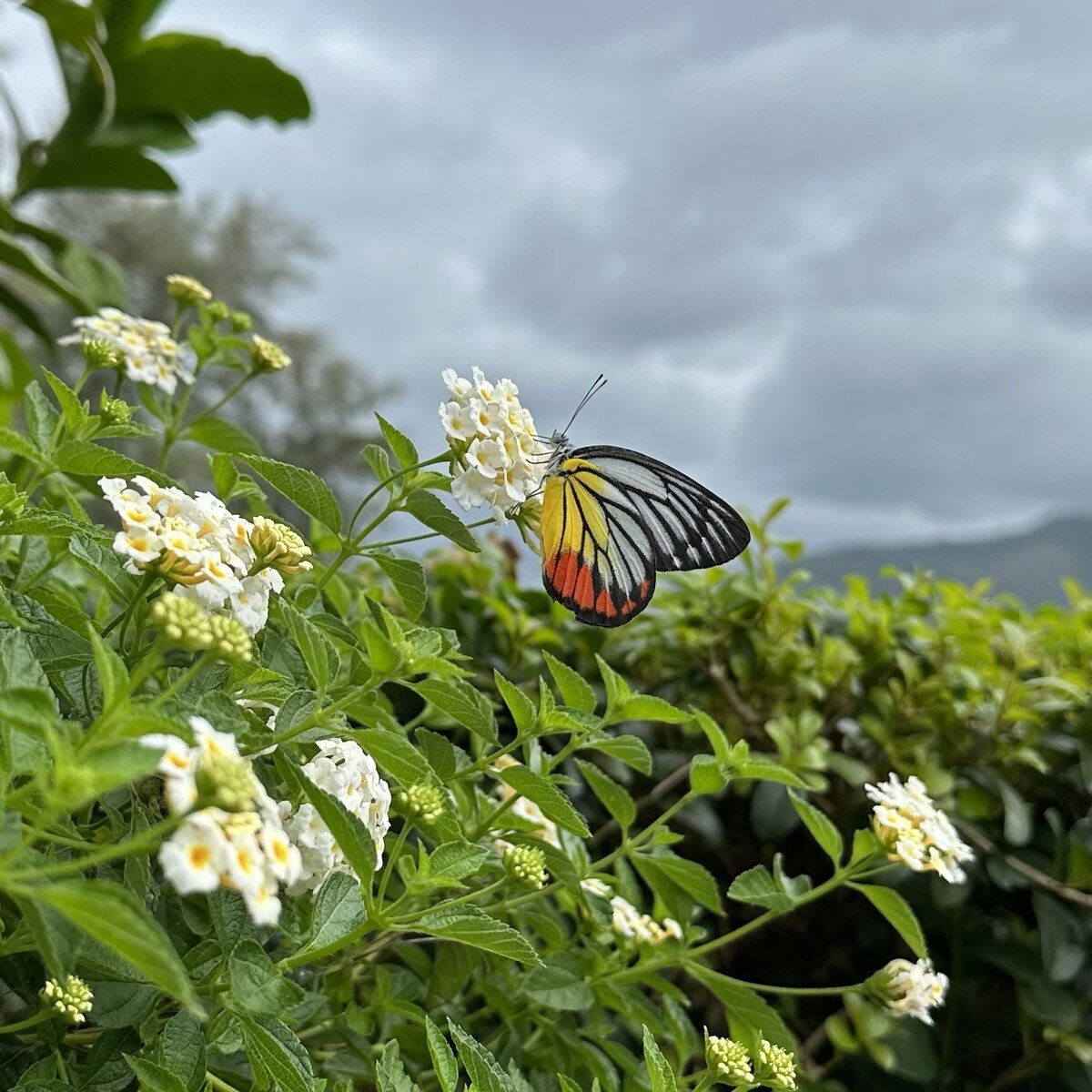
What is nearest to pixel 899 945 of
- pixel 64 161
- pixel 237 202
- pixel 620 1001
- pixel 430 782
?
pixel 620 1001

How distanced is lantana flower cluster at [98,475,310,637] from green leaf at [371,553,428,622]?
17 cm

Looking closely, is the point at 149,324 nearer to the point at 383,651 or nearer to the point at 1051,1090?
the point at 383,651

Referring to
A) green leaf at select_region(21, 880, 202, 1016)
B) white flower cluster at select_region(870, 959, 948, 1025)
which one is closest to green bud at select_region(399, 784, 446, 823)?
green leaf at select_region(21, 880, 202, 1016)

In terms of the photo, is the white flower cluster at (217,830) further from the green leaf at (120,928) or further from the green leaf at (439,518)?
the green leaf at (439,518)

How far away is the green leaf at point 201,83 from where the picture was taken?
297 centimetres

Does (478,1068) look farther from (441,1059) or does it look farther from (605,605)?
(605,605)

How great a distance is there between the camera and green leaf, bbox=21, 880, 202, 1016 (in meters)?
0.53

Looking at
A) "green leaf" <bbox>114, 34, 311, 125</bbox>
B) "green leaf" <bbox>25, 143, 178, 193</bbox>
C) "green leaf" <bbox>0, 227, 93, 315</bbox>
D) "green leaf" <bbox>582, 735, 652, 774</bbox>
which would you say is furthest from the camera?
"green leaf" <bbox>114, 34, 311, 125</bbox>

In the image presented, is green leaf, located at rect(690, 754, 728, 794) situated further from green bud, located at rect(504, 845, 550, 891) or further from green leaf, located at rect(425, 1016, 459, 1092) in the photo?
green leaf, located at rect(425, 1016, 459, 1092)

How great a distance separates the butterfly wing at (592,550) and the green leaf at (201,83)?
2062 mm

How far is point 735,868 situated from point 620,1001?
91 cm

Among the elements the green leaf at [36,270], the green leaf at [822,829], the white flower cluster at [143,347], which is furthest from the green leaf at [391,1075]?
the green leaf at [36,270]

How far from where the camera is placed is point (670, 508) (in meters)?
1.40

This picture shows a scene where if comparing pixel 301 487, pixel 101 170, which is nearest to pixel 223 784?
pixel 301 487
